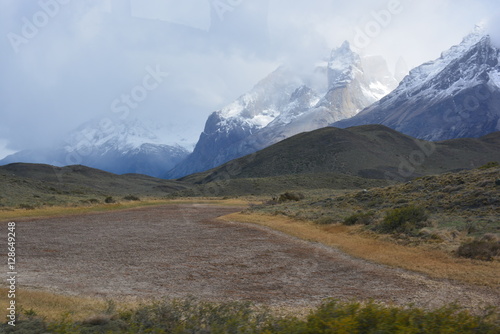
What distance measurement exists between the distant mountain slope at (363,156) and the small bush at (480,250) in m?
101

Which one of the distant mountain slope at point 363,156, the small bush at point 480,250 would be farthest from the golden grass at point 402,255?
the distant mountain slope at point 363,156

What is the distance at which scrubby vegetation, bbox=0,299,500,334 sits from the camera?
19.1 feet

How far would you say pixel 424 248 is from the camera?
1662cm

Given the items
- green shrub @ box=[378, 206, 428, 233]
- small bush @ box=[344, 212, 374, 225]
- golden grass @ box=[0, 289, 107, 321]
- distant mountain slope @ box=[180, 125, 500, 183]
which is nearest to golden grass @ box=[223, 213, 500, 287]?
small bush @ box=[344, 212, 374, 225]

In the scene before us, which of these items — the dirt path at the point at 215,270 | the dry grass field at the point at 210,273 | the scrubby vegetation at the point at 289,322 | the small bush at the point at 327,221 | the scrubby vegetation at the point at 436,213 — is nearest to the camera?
the scrubby vegetation at the point at 289,322

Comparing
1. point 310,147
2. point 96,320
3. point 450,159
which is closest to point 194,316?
point 96,320

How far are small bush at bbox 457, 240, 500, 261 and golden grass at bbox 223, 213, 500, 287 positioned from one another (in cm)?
48

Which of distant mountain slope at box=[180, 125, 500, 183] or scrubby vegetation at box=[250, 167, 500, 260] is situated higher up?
distant mountain slope at box=[180, 125, 500, 183]

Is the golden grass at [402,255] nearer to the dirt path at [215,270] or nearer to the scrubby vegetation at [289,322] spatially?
the dirt path at [215,270]

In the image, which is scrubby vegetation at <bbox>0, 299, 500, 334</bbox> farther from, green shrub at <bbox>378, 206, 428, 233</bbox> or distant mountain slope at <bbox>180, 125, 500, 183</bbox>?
distant mountain slope at <bbox>180, 125, 500, 183</bbox>

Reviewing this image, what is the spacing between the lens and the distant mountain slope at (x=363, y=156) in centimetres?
12062

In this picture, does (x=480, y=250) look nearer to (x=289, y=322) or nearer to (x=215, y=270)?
(x=215, y=270)

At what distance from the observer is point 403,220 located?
68.1 ft

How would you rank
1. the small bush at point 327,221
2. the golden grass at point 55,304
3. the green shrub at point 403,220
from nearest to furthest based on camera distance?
the golden grass at point 55,304
the green shrub at point 403,220
the small bush at point 327,221
